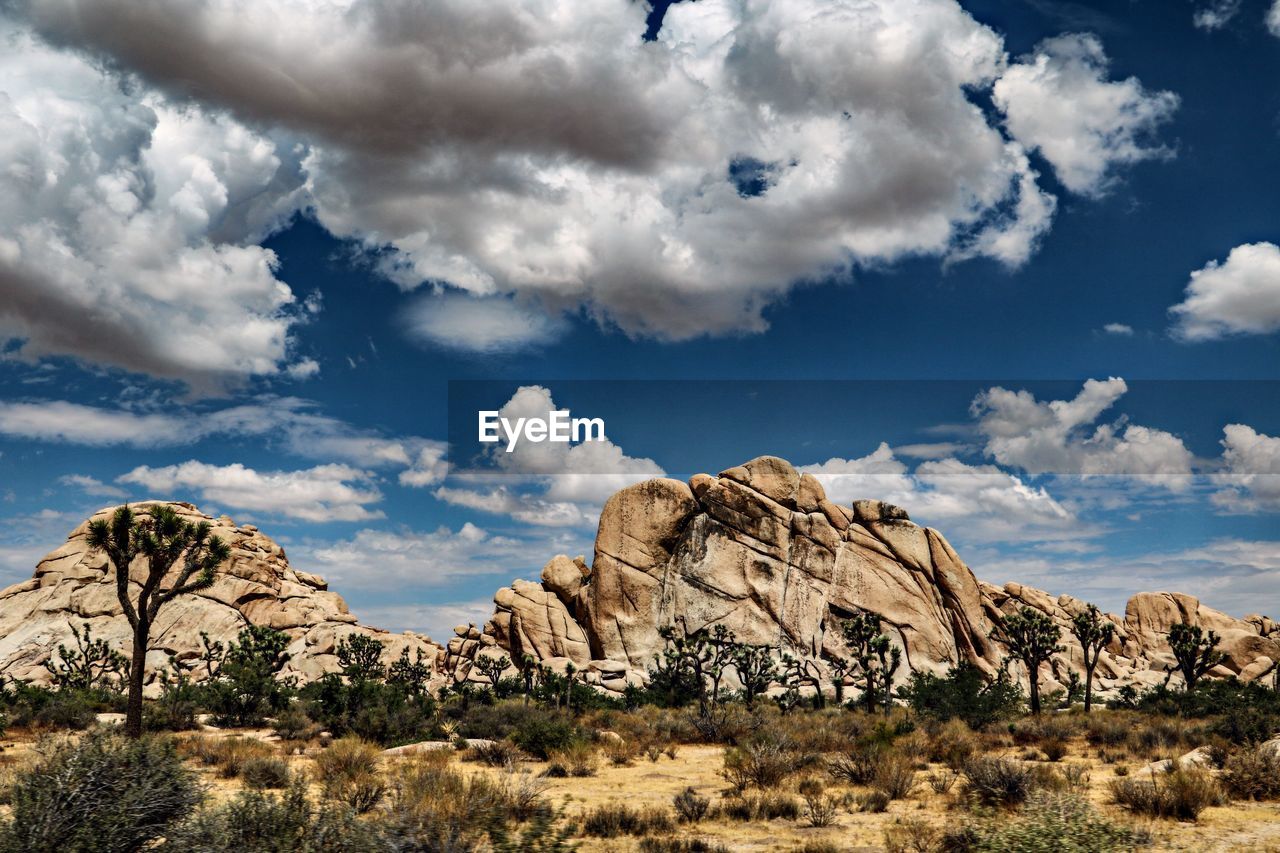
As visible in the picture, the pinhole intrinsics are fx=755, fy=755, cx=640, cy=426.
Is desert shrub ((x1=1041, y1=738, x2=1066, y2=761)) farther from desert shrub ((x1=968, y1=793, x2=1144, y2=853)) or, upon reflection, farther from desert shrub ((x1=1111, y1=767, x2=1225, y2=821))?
desert shrub ((x1=968, y1=793, x2=1144, y2=853))

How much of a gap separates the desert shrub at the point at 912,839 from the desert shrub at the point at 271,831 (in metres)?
7.24

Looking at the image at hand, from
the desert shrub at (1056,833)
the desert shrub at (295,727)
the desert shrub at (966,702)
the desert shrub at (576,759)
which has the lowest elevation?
Answer: the desert shrub at (966,702)

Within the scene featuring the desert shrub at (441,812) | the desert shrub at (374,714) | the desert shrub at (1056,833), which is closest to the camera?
the desert shrub at (441,812)

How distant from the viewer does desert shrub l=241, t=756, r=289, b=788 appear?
15805mm

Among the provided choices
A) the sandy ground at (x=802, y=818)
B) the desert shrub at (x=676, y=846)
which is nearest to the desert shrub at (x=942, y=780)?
the sandy ground at (x=802, y=818)

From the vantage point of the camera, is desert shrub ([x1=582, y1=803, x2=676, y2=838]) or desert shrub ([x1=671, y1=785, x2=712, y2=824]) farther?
desert shrub ([x1=671, y1=785, x2=712, y2=824])

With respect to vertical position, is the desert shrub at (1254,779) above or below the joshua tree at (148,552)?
below

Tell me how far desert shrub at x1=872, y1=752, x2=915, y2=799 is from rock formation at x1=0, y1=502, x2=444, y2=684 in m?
70.0

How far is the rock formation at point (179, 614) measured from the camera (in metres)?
76.8

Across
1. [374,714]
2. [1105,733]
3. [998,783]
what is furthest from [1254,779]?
[374,714]

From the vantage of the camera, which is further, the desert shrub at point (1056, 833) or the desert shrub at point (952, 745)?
the desert shrub at point (952, 745)

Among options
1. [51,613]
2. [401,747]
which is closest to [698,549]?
[401,747]

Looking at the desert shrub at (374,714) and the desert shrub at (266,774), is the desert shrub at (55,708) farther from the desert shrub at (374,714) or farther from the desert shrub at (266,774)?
the desert shrub at (266,774)

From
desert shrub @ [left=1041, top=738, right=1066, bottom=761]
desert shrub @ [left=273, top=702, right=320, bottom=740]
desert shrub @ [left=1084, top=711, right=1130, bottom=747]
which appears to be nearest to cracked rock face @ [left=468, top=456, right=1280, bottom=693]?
desert shrub @ [left=1084, top=711, right=1130, bottom=747]
